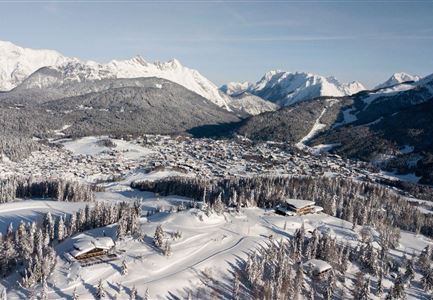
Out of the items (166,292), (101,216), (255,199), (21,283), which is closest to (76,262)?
(21,283)

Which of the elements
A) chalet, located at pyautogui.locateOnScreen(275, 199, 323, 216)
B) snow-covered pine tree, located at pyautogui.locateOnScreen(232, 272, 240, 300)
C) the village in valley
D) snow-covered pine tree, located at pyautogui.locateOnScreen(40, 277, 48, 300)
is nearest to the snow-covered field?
the village in valley

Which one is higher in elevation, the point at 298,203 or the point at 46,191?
the point at 298,203

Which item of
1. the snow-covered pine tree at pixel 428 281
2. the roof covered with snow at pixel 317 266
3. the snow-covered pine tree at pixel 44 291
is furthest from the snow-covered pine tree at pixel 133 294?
the snow-covered pine tree at pixel 428 281

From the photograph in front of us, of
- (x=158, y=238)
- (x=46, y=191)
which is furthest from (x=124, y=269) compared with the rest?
(x=46, y=191)

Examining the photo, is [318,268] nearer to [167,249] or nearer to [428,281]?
[428,281]

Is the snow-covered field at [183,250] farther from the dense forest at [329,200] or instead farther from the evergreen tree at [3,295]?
the dense forest at [329,200]

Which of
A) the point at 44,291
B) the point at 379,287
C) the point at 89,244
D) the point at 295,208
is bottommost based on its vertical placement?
the point at 379,287

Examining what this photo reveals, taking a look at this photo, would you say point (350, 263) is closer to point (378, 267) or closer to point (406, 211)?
point (378, 267)
